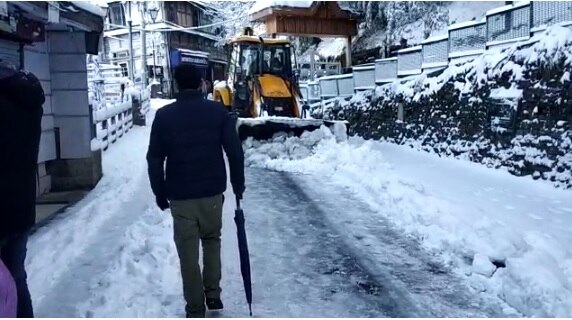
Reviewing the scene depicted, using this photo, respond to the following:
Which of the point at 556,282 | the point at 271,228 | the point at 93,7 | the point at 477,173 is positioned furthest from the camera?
the point at 477,173

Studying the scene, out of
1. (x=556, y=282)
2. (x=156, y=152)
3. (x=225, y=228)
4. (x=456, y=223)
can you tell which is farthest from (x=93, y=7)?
(x=556, y=282)

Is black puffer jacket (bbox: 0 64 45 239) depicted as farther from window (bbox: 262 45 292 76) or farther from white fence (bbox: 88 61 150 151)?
window (bbox: 262 45 292 76)

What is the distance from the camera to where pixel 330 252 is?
6.03 m

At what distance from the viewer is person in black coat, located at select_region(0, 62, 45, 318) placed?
128 inches

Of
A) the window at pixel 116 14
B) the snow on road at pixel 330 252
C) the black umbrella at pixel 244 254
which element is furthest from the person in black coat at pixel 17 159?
the window at pixel 116 14

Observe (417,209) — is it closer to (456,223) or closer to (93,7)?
(456,223)

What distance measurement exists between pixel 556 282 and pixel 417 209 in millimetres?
2826

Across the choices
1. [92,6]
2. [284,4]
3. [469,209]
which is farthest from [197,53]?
[469,209]

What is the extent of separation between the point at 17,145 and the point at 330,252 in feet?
11.6

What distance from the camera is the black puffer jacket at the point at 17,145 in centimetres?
324

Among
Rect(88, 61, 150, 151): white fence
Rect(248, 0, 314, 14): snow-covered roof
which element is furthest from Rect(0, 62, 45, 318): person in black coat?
Rect(248, 0, 314, 14): snow-covered roof

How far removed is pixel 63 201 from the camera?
8352 millimetres

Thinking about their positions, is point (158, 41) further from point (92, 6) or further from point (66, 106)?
point (92, 6)

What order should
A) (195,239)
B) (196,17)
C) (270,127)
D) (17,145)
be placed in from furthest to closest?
1. (196,17)
2. (270,127)
3. (195,239)
4. (17,145)
